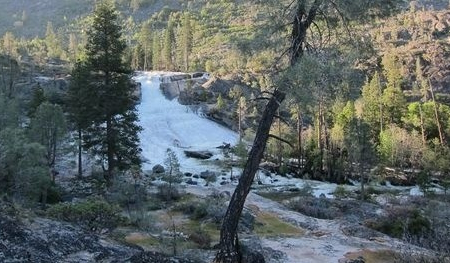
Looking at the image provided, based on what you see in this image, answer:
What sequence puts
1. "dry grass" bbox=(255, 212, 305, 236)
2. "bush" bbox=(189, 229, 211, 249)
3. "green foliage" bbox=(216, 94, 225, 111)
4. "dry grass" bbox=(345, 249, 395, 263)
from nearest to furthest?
"bush" bbox=(189, 229, 211, 249) < "dry grass" bbox=(345, 249, 395, 263) < "dry grass" bbox=(255, 212, 305, 236) < "green foliage" bbox=(216, 94, 225, 111)

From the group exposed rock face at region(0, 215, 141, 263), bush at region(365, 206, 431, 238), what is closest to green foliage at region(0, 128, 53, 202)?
exposed rock face at region(0, 215, 141, 263)

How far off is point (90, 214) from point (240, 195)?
20.2ft

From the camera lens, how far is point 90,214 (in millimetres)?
15016

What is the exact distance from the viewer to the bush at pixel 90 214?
1495 cm

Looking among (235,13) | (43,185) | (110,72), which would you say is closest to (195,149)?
(110,72)

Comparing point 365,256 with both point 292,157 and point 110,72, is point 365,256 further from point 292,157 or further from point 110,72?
point 292,157

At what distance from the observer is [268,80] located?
10.6 m

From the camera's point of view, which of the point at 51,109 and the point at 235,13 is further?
the point at 235,13

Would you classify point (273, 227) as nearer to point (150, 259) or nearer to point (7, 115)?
point (150, 259)

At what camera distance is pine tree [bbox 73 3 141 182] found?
102 feet

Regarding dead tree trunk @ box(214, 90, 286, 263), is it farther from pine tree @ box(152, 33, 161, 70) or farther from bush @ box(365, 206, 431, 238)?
pine tree @ box(152, 33, 161, 70)

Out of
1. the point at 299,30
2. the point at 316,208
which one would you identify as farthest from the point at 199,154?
the point at 299,30

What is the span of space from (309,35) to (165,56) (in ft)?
314

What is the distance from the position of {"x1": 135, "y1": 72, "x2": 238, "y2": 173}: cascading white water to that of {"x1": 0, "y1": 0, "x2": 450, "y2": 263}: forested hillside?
597 millimetres
